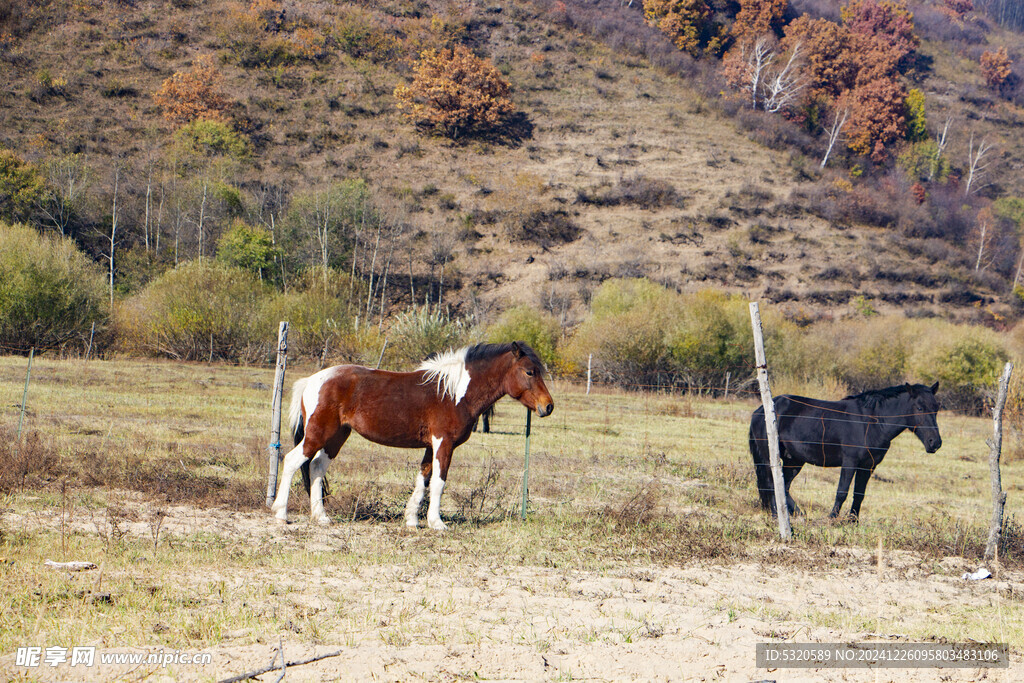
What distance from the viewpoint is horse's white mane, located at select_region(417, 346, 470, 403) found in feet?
30.2

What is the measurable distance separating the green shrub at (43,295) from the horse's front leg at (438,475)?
24.3 metres

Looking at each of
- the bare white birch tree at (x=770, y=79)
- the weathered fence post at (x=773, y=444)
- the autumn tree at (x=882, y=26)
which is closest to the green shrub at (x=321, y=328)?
the weathered fence post at (x=773, y=444)

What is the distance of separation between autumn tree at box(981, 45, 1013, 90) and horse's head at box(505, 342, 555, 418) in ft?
402

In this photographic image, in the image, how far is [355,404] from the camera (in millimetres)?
9055

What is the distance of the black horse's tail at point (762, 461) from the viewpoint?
11.5m

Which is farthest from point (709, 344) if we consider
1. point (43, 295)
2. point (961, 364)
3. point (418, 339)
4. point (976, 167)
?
point (976, 167)

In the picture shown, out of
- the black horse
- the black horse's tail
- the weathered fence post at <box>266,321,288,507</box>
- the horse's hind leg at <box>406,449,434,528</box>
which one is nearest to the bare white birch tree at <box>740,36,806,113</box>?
the black horse

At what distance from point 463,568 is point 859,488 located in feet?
21.6

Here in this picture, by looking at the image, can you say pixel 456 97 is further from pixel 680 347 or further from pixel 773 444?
pixel 773 444

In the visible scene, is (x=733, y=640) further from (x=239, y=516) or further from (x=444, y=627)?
(x=239, y=516)

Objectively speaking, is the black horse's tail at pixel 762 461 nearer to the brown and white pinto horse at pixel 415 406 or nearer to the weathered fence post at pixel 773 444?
the weathered fence post at pixel 773 444

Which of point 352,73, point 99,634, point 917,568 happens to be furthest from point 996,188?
point 99,634

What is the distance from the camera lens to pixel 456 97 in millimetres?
74250

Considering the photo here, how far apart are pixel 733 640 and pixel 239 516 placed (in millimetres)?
5519
